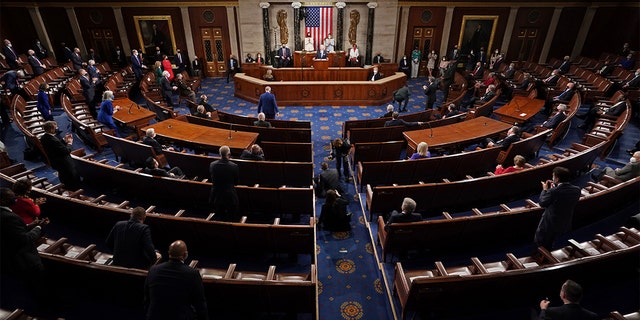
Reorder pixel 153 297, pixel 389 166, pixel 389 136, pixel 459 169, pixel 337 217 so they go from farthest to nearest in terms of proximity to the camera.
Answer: pixel 389 136
pixel 459 169
pixel 389 166
pixel 337 217
pixel 153 297

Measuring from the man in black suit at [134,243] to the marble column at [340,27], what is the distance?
489 inches

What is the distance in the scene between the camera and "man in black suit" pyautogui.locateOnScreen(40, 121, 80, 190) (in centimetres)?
455

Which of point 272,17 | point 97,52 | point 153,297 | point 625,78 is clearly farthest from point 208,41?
point 625,78

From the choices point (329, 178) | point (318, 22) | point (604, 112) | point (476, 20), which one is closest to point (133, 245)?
point (329, 178)

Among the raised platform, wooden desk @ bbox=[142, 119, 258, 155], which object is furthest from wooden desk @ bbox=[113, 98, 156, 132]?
the raised platform

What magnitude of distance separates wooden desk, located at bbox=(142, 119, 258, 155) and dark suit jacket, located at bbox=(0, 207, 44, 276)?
11.0 ft

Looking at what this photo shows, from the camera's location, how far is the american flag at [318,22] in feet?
44.2

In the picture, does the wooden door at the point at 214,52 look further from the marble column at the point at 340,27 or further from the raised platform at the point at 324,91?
the marble column at the point at 340,27

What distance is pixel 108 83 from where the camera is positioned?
970 cm

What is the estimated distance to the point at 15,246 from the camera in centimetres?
274

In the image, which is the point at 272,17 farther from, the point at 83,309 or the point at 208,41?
the point at 83,309

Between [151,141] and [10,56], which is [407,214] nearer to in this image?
[151,141]

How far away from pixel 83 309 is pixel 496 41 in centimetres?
1616

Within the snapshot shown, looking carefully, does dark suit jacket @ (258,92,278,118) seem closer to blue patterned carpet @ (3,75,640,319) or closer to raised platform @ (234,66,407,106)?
blue patterned carpet @ (3,75,640,319)
